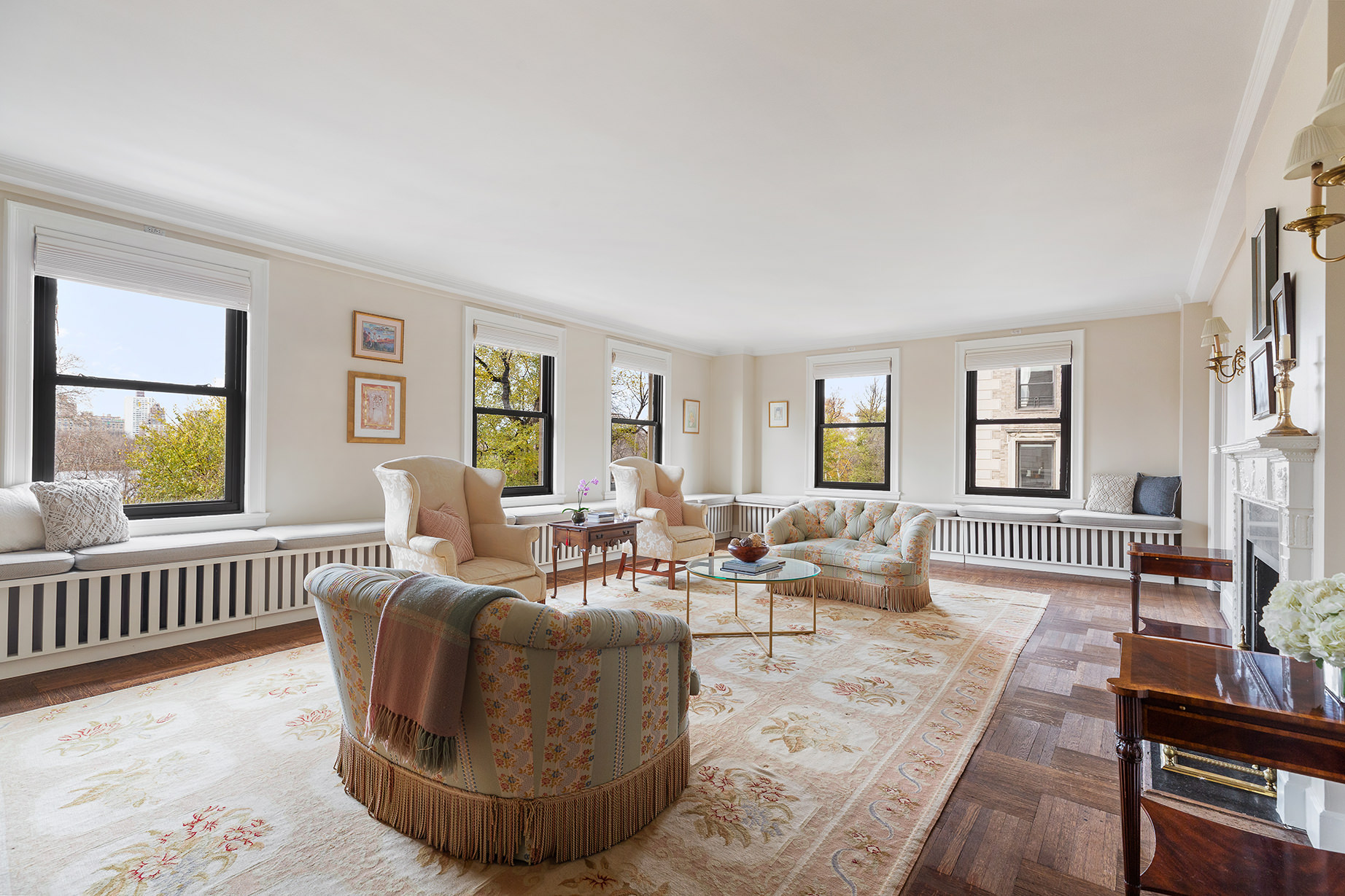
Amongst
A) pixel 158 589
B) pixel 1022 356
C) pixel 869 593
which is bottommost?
pixel 869 593

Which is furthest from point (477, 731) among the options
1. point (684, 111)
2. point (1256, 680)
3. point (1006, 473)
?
point (1006, 473)

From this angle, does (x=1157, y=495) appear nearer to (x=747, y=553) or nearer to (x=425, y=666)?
(x=747, y=553)

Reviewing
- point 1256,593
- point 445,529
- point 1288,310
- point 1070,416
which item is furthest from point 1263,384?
point 445,529

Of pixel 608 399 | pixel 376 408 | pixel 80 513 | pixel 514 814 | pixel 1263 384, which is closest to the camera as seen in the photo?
pixel 514 814

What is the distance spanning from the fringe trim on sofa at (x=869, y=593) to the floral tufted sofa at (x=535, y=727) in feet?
8.94

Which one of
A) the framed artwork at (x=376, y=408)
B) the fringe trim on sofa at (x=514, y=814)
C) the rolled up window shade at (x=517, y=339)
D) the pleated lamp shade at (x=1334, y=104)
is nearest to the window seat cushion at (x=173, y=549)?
the framed artwork at (x=376, y=408)

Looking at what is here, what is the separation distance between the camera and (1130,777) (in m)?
1.48

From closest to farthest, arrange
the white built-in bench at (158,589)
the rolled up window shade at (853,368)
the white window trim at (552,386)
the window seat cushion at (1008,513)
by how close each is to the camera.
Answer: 1. the white built-in bench at (158,589)
2. the white window trim at (552,386)
3. the window seat cushion at (1008,513)
4. the rolled up window shade at (853,368)

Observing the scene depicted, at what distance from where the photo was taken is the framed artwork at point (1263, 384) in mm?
2541

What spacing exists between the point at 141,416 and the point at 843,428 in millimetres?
6827

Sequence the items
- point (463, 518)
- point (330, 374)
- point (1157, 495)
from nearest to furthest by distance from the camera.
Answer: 1. point (463, 518)
2. point (330, 374)
3. point (1157, 495)

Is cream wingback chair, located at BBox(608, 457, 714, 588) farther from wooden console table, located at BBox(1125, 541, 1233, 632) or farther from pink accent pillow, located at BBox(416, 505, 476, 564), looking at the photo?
wooden console table, located at BBox(1125, 541, 1233, 632)

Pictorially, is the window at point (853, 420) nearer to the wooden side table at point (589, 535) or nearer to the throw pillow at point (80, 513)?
the wooden side table at point (589, 535)

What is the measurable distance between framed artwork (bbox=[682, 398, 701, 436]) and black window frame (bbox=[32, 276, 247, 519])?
194 inches
